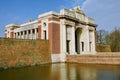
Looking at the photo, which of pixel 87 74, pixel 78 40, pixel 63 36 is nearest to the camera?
pixel 87 74

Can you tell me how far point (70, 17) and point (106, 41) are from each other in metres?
26.5

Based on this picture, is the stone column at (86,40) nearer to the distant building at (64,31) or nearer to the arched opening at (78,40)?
the distant building at (64,31)

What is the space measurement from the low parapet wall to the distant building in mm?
2533

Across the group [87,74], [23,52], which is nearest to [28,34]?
[23,52]

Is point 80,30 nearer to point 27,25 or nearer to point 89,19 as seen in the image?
point 89,19

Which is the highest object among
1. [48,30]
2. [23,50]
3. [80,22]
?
[80,22]

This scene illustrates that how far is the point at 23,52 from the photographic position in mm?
22375

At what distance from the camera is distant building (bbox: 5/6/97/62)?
28.0 meters

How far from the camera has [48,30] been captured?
92.8 feet

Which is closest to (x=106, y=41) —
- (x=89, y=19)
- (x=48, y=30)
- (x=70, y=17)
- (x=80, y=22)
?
(x=89, y=19)

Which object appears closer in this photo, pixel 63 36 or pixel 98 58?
pixel 98 58

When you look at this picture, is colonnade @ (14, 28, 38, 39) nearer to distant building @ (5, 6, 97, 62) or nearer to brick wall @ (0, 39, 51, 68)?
distant building @ (5, 6, 97, 62)

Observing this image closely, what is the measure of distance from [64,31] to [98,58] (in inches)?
333

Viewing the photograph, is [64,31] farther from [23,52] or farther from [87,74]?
[87,74]
